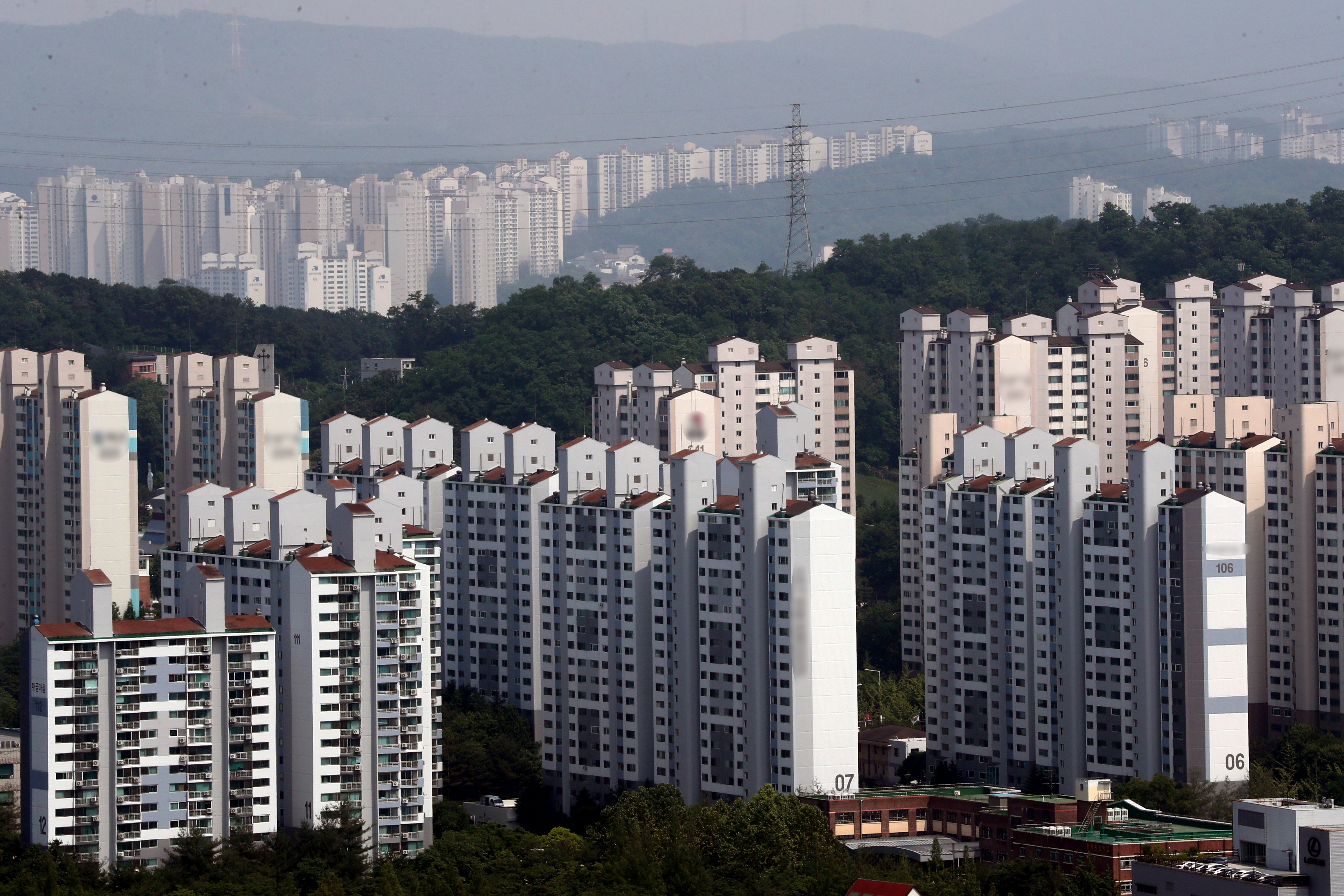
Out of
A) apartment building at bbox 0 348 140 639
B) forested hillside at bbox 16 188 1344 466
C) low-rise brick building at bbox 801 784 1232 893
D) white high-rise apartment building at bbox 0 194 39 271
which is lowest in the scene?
low-rise brick building at bbox 801 784 1232 893

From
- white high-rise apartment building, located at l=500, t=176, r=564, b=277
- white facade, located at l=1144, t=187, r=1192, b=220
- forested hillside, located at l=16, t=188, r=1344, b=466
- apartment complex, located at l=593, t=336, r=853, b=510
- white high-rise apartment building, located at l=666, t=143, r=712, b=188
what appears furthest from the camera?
white high-rise apartment building, located at l=666, t=143, r=712, b=188

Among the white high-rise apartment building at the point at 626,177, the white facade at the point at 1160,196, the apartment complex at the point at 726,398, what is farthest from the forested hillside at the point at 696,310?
the white high-rise apartment building at the point at 626,177

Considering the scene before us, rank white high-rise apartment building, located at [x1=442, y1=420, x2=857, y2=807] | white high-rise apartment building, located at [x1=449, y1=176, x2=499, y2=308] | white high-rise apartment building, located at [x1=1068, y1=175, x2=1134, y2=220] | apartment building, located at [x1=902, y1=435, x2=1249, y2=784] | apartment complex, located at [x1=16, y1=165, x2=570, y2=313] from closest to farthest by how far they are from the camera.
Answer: white high-rise apartment building, located at [x1=442, y1=420, x2=857, y2=807]
apartment building, located at [x1=902, y1=435, x2=1249, y2=784]
apartment complex, located at [x1=16, y1=165, x2=570, y2=313]
white high-rise apartment building, located at [x1=1068, y1=175, x2=1134, y2=220]
white high-rise apartment building, located at [x1=449, y1=176, x2=499, y2=308]

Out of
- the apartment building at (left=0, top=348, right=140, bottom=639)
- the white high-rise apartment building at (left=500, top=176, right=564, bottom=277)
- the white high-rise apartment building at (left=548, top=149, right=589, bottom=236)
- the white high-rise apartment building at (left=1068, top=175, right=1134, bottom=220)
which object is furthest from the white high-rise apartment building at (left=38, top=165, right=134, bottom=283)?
the apartment building at (left=0, top=348, right=140, bottom=639)

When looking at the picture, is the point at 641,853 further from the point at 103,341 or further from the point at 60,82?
the point at 60,82

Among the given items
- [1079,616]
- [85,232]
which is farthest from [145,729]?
[85,232]

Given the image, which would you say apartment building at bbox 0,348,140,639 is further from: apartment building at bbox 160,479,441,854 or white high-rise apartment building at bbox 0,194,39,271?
white high-rise apartment building at bbox 0,194,39,271

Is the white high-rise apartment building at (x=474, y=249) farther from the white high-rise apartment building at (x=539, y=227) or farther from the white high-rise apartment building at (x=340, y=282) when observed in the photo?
the white high-rise apartment building at (x=340, y=282)

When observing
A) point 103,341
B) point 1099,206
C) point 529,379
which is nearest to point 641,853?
point 529,379
